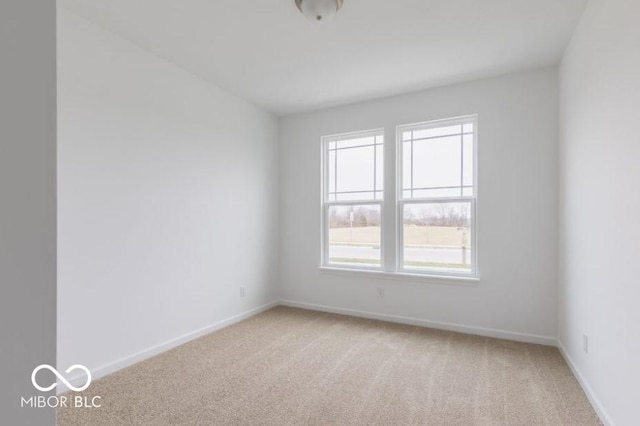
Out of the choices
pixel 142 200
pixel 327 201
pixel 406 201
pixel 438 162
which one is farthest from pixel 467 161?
pixel 142 200

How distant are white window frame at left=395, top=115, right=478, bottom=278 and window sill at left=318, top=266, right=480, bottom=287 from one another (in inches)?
2.4

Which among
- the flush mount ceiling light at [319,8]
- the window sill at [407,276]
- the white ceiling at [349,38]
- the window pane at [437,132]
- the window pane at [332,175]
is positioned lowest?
the window sill at [407,276]

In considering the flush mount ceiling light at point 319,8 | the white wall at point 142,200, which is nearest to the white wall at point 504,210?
the white wall at point 142,200

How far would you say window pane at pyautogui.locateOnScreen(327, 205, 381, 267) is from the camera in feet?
13.3

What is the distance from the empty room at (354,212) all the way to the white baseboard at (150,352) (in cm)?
2

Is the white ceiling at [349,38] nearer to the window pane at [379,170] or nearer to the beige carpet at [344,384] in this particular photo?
the window pane at [379,170]

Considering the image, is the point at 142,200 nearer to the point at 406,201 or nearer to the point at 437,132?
the point at 406,201

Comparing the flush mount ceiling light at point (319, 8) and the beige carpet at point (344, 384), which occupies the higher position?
the flush mount ceiling light at point (319, 8)

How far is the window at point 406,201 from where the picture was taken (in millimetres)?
3572

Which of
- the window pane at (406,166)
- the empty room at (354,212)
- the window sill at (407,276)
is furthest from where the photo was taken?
the window pane at (406,166)

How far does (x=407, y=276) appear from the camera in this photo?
12.3 feet
